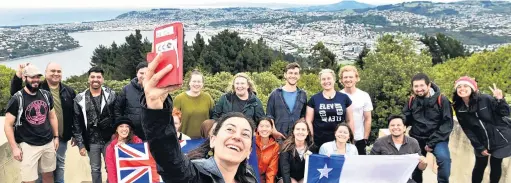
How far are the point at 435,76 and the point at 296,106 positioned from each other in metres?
33.3

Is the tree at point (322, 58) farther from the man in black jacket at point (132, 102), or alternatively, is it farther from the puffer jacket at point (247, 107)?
the man in black jacket at point (132, 102)

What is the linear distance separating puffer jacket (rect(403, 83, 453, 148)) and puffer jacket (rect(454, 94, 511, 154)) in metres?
0.23

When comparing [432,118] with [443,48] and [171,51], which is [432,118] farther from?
[443,48]

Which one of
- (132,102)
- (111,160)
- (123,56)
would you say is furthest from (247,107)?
(123,56)

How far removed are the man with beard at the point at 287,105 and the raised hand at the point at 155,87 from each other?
13.5ft

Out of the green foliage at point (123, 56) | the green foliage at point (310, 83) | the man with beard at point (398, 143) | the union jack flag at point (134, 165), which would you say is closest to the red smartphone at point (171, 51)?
the union jack flag at point (134, 165)

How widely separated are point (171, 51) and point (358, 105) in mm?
4470

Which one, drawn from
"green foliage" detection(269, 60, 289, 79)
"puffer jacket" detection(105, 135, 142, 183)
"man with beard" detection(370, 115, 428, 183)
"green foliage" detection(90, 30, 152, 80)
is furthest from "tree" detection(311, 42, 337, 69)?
"puffer jacket" detection(105, 135, 142, 183)

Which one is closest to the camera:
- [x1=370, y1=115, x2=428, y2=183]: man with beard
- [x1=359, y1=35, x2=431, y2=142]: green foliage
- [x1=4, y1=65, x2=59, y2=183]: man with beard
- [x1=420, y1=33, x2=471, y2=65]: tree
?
[x1=4, y1=65, x2=59, y2=183]: man with beard

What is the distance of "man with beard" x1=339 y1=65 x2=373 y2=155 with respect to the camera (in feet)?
18.7

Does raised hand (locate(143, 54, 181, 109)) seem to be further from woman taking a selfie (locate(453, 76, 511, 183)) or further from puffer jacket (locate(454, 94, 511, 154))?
puffer jacket (locate(454, 94, 511, 154))

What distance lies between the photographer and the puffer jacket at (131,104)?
522 centimetres

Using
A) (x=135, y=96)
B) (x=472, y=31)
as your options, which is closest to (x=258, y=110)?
(x=135, y=96)

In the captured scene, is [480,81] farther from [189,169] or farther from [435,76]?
[189,169]
